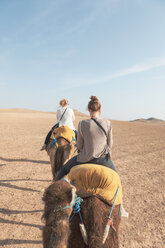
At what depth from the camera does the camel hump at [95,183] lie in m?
2.03

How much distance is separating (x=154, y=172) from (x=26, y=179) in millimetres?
5625

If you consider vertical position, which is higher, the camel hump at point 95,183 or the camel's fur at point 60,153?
the camel hump at point 95,183

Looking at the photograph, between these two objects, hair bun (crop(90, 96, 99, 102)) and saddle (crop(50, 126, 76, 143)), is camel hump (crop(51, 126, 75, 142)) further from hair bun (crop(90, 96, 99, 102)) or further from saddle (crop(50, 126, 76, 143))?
hair bun (crop(90, 96, 99, 102))

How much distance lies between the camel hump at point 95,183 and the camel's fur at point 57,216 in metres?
0.37

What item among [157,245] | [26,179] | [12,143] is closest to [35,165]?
[26,179]

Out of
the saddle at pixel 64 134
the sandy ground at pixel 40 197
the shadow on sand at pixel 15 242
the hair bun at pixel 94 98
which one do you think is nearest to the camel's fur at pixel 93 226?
the sandy ground at pixel 40 197

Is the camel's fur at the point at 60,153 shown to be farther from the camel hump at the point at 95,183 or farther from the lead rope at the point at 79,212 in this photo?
the lead rope at the point at 79,212

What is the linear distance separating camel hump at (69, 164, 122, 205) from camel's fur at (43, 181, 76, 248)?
37 centimetres

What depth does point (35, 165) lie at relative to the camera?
320 inches

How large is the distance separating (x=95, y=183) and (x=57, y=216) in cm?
62

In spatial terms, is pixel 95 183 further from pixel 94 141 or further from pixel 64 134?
pixel 64 134

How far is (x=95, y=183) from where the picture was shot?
2.07 m

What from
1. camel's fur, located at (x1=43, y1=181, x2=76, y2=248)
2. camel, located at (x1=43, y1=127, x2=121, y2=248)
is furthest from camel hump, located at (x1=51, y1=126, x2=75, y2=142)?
camel's fur, located at (x1=43, y1=181, x2=76, y2=248)

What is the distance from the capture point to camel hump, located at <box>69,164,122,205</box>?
6.67 ft
